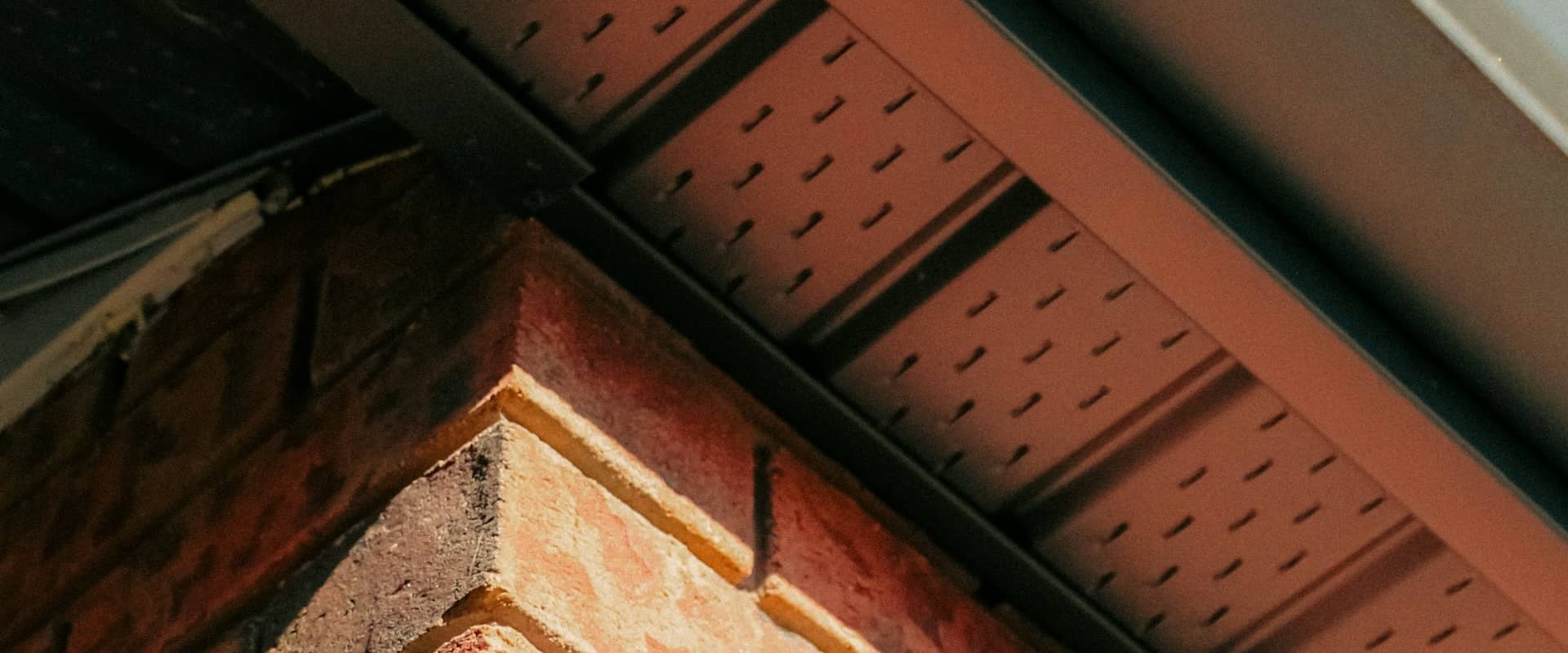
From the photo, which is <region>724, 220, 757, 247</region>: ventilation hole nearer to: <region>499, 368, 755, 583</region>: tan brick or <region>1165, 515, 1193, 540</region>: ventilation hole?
<region>499, 368, 755, 583</region>: tan brick

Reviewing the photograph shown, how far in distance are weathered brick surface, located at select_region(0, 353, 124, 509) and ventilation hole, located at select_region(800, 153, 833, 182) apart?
2.45 feet

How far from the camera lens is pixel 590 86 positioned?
117 cm

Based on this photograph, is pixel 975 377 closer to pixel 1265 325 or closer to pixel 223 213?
pixel 1265 325

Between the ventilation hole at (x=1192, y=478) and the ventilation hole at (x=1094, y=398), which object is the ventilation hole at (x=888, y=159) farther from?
the ventilation hole at (x=1192, y=478)

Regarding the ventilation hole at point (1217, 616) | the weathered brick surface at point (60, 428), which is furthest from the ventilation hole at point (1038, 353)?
the weathered brick surface at point (60, 428)

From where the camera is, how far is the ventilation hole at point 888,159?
1.15 m

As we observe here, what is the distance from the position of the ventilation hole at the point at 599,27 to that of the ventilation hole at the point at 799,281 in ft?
0.79

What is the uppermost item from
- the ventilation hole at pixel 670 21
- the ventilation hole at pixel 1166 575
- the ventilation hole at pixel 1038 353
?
the ventilation hole at pixel 670 21

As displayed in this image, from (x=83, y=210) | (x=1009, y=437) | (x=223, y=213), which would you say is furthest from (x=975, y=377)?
(x=83, y=210)

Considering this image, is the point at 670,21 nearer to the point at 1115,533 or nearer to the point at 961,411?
the point at 961,411

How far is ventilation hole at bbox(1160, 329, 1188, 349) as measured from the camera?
120cm

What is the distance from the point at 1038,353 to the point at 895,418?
0.14 metres

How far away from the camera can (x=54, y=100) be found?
1.43m

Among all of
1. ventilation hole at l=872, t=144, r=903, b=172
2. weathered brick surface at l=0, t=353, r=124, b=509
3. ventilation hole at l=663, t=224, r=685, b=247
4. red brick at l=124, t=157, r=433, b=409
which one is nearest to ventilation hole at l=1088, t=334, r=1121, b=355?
ventilation hole at l=872, t=144, r=903, b=172
